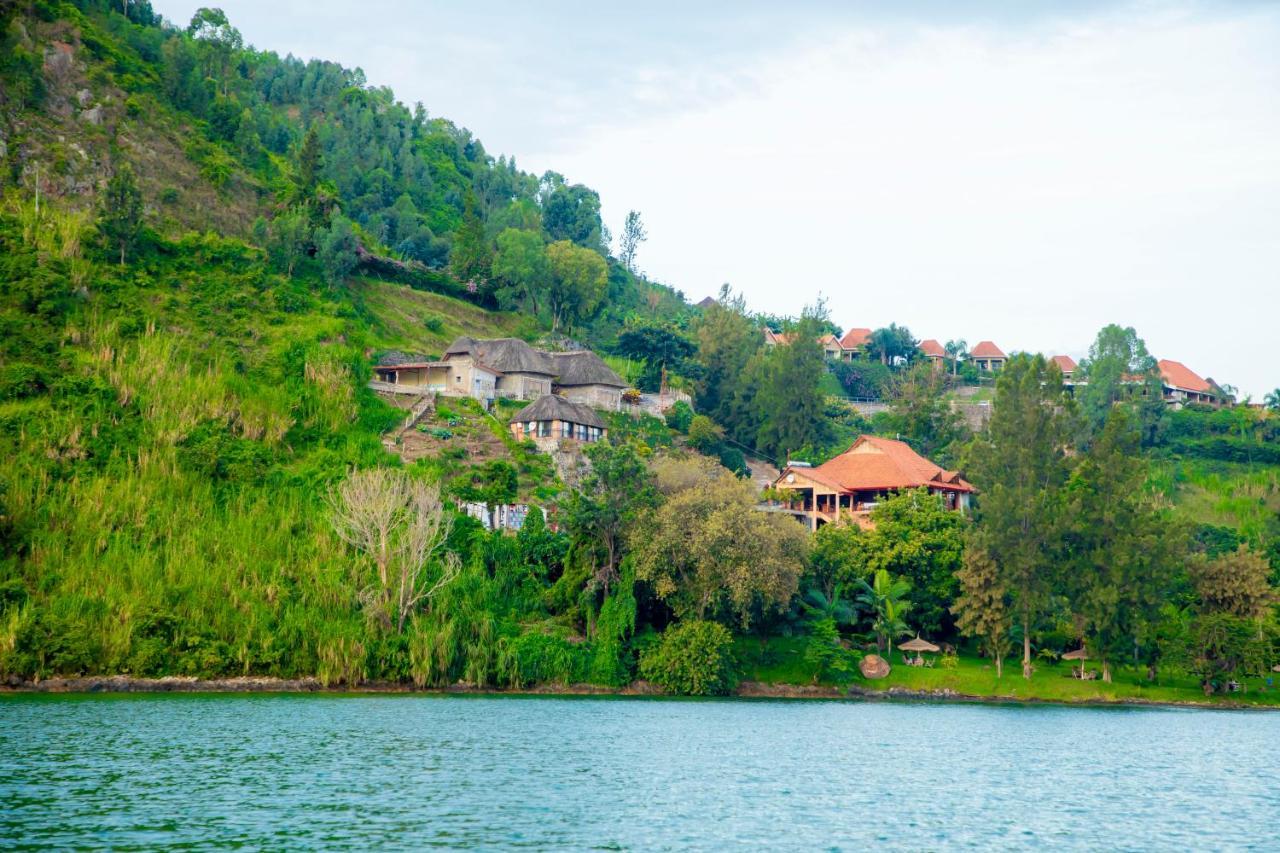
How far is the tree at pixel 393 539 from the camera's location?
5231cm

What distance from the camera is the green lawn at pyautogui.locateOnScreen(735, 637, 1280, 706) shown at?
58000 mm

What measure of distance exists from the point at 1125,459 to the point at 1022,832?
40602 mm

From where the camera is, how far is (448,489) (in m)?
63.9

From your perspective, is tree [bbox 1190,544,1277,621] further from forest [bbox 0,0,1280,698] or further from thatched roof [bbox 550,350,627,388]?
thatched roof [bbox 550,350,627,388]

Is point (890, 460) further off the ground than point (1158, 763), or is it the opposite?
point (890, 460)

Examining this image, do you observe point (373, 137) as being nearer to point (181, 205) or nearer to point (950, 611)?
point (181, 205)

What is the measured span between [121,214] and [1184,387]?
94.1m

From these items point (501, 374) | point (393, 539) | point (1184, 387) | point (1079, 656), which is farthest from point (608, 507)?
point (1184, 387)

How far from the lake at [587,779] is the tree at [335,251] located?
45.2 m

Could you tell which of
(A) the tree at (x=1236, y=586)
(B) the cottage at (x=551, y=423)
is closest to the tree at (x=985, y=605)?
(A) the tree at (x=1236, y=586)

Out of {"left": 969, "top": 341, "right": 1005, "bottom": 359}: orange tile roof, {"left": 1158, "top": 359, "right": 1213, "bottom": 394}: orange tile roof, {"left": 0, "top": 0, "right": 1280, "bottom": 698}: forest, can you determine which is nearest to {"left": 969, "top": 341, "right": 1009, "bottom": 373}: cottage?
{"left": 969, "top": 341, "right": 1005, "bottom": 359}: orange tile roof

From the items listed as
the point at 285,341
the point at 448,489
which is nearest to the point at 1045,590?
the point at 448,489

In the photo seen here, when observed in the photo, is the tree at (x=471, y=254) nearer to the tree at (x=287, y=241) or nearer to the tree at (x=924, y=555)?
the tree at (x=287, y=241)

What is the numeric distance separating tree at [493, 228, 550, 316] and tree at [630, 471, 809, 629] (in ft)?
150
